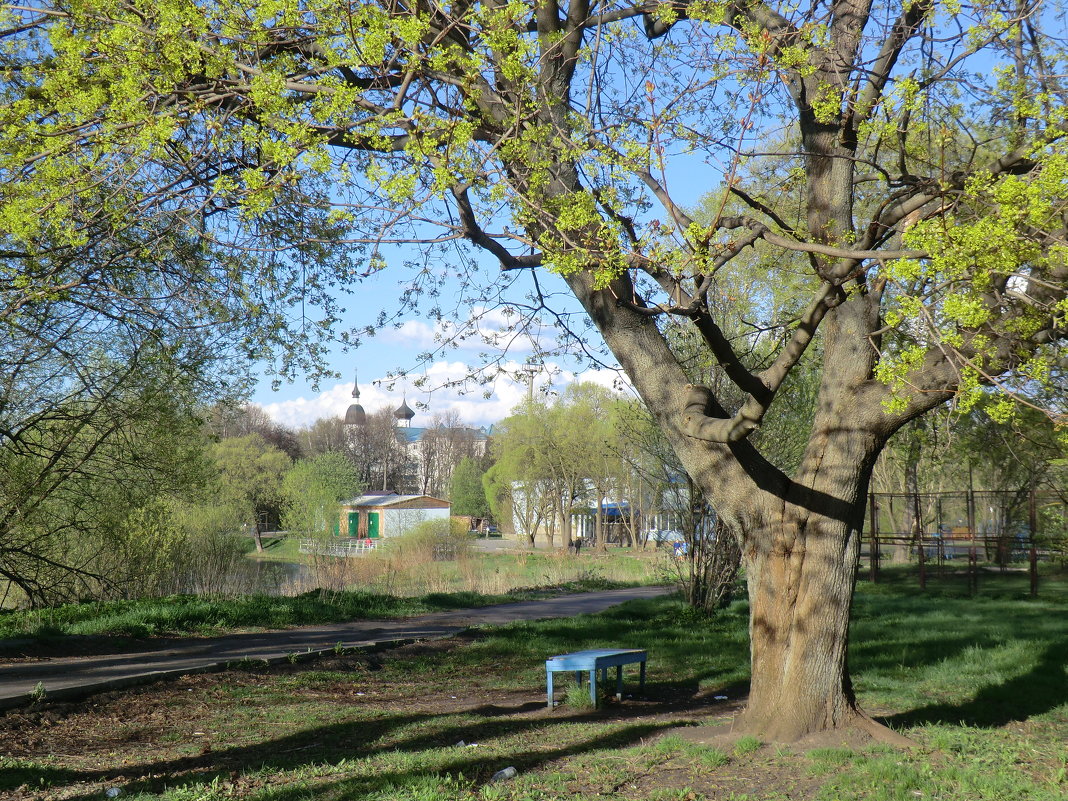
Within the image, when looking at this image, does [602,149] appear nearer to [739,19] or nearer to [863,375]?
[739,19]

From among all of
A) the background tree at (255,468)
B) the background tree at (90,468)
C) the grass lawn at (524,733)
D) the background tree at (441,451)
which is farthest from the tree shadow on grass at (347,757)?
the background tree at (441,451)

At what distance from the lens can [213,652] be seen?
34.2 feet

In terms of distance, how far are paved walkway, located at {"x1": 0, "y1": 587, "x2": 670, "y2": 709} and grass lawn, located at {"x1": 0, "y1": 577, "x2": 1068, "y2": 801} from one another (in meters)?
0.31

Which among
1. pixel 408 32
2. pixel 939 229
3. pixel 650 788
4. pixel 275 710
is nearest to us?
pixel 939 229

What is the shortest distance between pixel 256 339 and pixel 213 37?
13.1ft

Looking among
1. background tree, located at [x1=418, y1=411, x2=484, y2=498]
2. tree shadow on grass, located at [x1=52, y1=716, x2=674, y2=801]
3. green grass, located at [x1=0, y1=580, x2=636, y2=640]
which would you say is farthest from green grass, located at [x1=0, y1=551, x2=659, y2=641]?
background tree, located at [x1=418, y1=411, x2=484, y2=498]

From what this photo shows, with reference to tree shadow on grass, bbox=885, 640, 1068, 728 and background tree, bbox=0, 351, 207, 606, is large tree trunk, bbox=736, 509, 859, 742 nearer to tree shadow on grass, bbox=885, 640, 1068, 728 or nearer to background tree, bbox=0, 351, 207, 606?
tree shadow on grass, bbox=885, 640, 1068, 728

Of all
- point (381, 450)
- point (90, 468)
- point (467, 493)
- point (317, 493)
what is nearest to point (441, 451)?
point (381, 450)

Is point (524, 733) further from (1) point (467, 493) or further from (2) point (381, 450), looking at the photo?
(2) point (381, 450)

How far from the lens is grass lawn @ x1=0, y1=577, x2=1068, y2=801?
4961 mm

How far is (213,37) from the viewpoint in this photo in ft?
22.1

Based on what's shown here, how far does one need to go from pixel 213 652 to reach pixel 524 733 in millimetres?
5434

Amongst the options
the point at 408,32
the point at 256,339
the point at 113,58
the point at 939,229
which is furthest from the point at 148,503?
the point at 939,229

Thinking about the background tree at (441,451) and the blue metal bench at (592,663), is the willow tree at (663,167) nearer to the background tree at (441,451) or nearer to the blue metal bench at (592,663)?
the blue metal bench at (592,663)
